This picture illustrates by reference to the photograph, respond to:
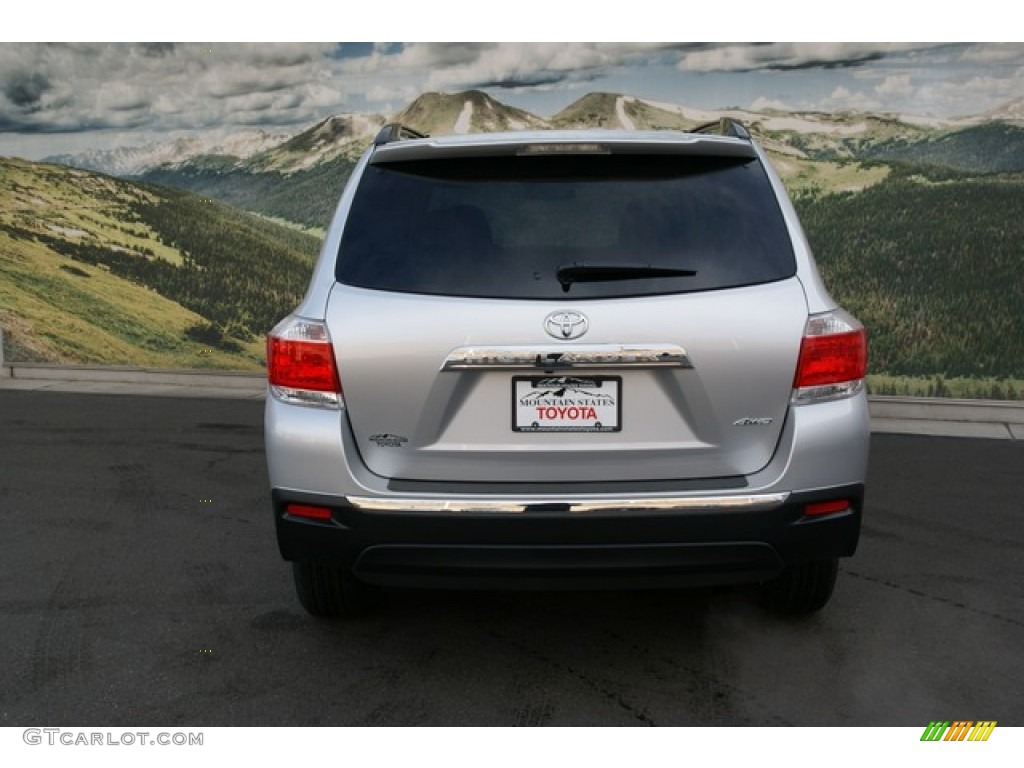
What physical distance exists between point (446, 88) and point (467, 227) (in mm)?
8211

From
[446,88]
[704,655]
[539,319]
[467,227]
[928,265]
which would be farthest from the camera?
[446,88]

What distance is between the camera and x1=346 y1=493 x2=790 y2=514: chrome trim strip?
3361 mm

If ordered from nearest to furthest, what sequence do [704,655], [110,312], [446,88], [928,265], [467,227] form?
[467,227], [704,655], [928,265], [446,88], [110,312]

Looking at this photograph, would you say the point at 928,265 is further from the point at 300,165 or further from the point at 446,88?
the point at 300,165

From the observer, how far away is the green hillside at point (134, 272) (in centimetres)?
1212

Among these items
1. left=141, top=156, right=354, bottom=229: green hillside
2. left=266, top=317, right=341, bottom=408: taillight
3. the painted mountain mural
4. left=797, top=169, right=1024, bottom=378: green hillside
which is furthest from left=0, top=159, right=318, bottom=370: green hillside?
left=266, top=317, right=341, bottom=408: taillight

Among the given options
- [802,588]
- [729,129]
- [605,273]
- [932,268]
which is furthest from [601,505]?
[932,268]

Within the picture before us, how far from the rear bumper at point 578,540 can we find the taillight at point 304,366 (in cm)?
33

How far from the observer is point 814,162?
10758mm

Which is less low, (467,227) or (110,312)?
(467,227)

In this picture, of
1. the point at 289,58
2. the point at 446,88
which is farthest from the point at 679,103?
the point at 289,58

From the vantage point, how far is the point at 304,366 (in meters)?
3.56
